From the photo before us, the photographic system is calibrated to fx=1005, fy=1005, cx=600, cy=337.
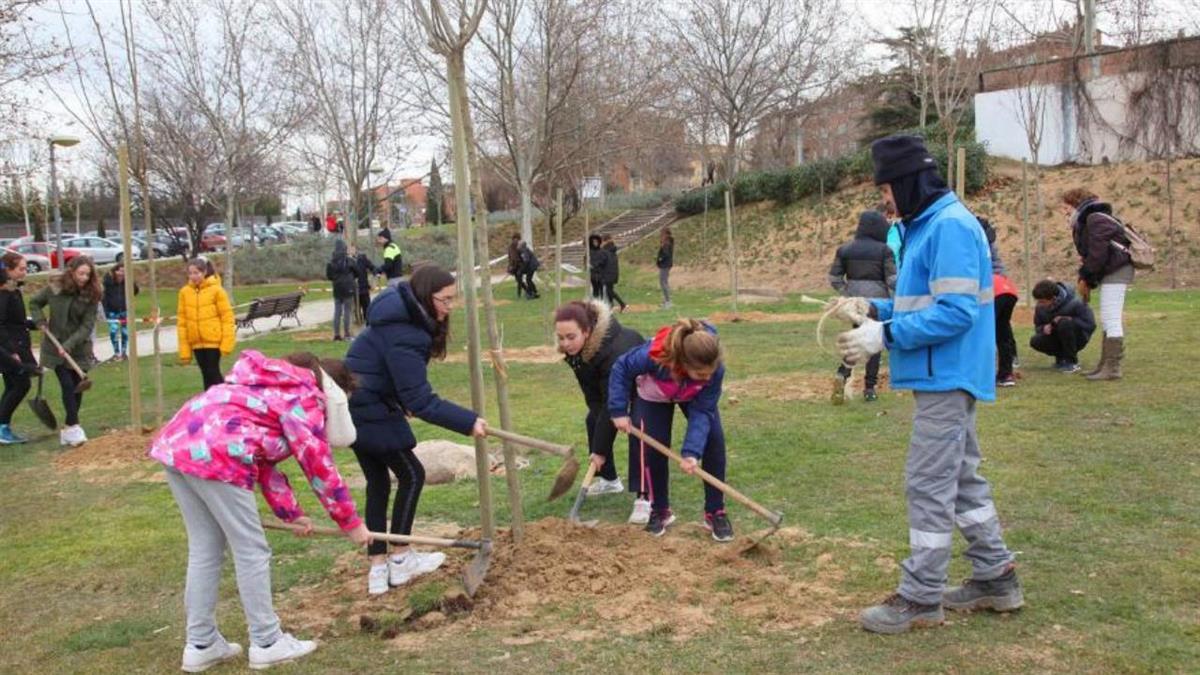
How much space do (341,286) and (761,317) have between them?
7.64 m

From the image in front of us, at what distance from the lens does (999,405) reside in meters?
8.70

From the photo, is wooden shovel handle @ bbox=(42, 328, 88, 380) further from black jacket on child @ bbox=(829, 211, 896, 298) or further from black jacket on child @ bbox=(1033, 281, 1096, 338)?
black jacket on child @ bbox=(1033, 281, 1096, 338)

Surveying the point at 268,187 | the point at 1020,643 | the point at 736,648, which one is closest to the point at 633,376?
the point at 736,648

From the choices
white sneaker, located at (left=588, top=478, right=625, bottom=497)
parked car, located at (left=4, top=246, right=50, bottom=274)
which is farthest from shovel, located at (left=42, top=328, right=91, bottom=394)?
parked car, located at (left=4, top=246, right=50, bottom=274)

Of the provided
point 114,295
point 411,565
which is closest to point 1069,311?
point 411,565

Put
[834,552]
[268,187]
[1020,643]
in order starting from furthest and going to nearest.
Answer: [268,187] < [834,552] < [1020,643]

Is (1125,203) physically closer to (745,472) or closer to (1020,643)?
(745,472)

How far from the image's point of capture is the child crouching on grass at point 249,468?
402 cm

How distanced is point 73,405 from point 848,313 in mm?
8340

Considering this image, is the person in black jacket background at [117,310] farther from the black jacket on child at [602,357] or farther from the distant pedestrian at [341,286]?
the black jacket on child at [602,357]

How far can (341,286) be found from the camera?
18062 mm

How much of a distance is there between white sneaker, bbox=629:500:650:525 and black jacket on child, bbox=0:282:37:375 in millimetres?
6740

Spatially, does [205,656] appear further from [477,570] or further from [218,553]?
[477,570]

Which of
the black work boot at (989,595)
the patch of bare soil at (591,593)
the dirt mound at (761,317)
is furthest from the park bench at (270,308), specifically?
the black work boot at (989,595)
